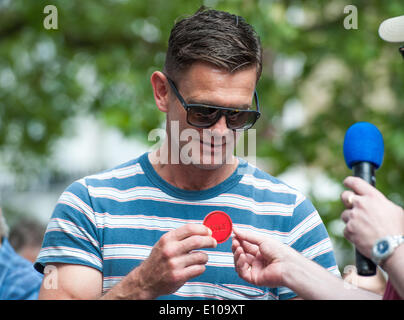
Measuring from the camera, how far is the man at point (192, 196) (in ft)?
6.78

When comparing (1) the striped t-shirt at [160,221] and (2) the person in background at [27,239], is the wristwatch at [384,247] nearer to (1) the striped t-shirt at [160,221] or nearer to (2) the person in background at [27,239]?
(1) the striped t-shirt at [160,221]

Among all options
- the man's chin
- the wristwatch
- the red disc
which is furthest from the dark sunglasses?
the wristwatch

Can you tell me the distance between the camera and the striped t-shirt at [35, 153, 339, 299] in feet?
6.80

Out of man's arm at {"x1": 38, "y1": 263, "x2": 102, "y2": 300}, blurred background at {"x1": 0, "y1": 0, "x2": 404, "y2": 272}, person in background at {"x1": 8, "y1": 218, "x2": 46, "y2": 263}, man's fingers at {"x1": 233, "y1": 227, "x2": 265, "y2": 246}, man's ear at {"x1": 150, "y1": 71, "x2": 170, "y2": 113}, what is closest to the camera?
man's fingers at {"x1": 233, "y1": 227, "x2": 265, "y2": 246}

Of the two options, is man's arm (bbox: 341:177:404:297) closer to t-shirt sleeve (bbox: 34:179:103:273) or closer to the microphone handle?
the microphone handle

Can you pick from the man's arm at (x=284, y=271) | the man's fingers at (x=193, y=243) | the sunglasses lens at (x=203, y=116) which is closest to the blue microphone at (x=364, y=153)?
the man's arm at (x=284, y=271)

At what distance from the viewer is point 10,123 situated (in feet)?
26.1

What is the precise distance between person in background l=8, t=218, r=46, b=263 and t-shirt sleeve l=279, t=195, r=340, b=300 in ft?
8.00

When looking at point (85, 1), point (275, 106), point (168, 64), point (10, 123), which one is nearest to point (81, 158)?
point (10, 123)

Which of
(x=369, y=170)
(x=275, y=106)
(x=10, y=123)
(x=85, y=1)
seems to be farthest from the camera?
(x=10, y=123)

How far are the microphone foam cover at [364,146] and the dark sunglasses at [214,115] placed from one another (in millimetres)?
503
